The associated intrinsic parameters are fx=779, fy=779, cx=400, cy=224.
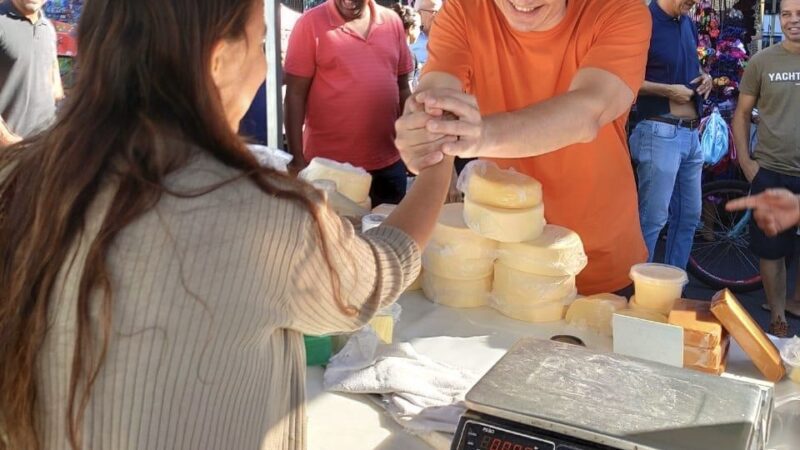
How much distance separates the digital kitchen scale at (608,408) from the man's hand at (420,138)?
1.64ft

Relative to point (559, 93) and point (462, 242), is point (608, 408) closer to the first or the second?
point (462, 242)

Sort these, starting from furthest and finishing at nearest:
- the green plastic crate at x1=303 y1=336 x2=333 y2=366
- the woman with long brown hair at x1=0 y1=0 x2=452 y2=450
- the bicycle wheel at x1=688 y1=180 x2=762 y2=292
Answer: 1. the bicycle wheel at x1=688 y1=180 x2=762 y2=292
2. the green plastic crate at x1=303 y1=336 x2=333 y2=366
3. the woman with long brown hair at x1=0 y1=0 x2=452 y2=450

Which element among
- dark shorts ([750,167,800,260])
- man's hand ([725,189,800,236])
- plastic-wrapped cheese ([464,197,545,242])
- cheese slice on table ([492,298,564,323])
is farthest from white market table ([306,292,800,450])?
dark shorts ([750,167,800,260])

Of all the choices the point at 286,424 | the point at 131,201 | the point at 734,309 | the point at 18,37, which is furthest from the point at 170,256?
the point at 18,37

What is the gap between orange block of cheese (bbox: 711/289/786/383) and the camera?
1686 millimetres

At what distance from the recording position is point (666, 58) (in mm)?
4445

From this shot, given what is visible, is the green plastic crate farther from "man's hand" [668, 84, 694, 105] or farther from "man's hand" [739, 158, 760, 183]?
"man's hand" [739, 158, 760, 183]

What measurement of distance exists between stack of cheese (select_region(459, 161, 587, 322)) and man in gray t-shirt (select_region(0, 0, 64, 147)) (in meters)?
2.85

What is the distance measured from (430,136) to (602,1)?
28.4 inches

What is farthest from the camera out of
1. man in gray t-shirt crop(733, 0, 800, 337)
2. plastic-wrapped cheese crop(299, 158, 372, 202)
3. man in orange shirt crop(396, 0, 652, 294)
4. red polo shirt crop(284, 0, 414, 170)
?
man in gray t-shirt crop(733, 0, 800, 337)

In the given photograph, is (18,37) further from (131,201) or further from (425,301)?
(131,201)

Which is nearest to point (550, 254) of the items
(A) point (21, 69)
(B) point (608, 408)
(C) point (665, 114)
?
(B) point (608, 408)

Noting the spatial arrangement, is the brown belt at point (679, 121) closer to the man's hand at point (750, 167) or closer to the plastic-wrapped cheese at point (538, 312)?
the man's hand at point (750, 167)

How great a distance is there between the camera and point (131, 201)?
897 millimetres
